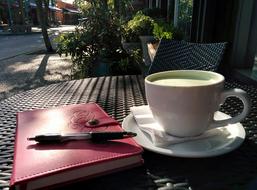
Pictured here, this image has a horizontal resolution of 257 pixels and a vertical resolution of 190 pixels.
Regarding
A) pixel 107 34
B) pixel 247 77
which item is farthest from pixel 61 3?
pixel 247 77

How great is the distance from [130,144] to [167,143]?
0.28 feet

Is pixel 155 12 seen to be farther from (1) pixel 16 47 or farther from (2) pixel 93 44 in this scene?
(1) pixel 16 47

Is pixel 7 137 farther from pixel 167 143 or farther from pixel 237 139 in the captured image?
pixel 237 139

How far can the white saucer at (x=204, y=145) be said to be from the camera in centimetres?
48

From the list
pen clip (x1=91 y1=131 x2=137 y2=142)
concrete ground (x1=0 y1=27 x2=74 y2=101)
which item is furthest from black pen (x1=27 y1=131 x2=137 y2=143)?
concrete ground (x1=0 y1=27 x2=74 y2=101)

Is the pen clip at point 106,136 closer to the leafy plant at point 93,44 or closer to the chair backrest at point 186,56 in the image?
the chair backrest at point 186,56

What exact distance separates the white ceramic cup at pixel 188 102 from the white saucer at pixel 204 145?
1.1 inches

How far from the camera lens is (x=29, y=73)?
541cm

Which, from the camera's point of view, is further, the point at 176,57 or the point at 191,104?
the point at 176,57

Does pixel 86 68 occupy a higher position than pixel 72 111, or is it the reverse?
pixel 72 111

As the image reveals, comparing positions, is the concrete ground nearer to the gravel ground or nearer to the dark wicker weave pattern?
the gravel ground

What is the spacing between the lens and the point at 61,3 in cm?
3322

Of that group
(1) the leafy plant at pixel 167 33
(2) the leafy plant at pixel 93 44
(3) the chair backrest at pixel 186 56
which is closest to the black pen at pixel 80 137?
(3) the chair backrest at pixel 186 56

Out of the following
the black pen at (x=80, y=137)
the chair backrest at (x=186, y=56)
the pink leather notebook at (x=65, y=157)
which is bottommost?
the pink leather notebook at (x=65, y=157)
